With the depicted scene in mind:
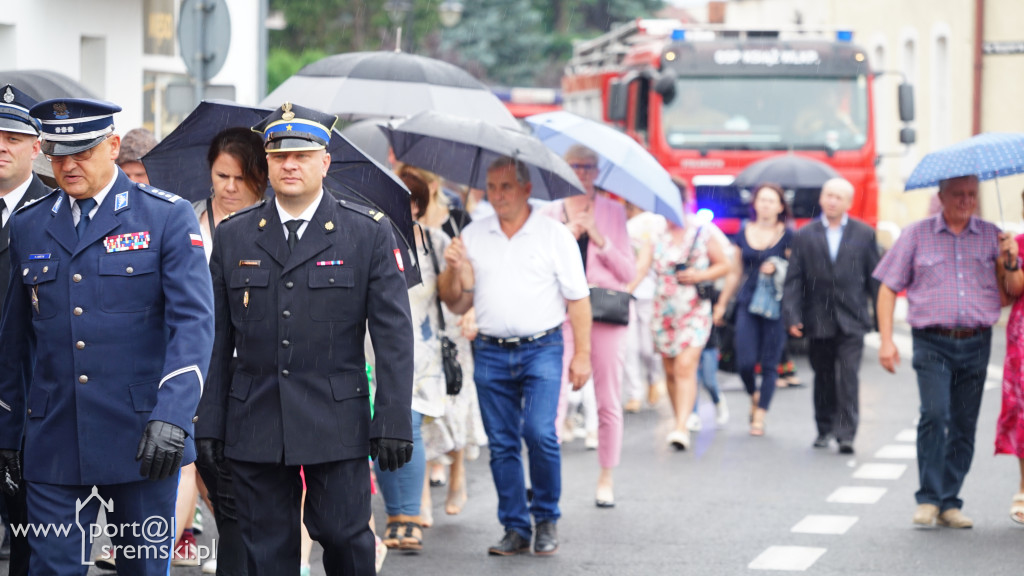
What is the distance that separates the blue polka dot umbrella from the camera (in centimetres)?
836

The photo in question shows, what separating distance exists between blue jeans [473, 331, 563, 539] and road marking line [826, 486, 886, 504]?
230 cm

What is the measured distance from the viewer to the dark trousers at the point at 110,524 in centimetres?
499

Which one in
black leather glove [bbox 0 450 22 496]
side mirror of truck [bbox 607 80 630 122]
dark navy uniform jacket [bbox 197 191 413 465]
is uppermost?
side mirror of truck [bbox 607 80 630 122]

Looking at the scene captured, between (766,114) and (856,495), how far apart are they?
31.9ft

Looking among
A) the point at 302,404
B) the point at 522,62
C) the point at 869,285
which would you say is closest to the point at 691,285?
the point at 869,285

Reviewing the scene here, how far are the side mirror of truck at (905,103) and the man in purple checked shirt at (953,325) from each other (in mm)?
10774

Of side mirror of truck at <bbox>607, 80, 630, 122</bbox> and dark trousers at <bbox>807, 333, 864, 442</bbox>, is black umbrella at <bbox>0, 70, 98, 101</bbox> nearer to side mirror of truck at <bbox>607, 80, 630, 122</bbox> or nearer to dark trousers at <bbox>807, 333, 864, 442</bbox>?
dark trousers at <bbox>807, 333, 864, 442</bbox>

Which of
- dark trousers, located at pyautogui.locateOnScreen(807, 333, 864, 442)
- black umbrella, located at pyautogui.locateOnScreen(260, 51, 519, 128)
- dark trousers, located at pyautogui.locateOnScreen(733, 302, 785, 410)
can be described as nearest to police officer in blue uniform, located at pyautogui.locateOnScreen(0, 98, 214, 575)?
black umbrella, located at pyautogui.locateOnScreen(260, 51, 519, 128)

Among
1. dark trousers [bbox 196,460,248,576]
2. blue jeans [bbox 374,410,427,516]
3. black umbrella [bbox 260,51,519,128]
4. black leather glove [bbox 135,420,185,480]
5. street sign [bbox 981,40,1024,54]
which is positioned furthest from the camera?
street sign [bbox 981,40,1024,54]

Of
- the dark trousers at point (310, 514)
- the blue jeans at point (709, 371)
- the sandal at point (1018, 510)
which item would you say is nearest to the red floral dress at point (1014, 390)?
the sandal at point (1018, 510)

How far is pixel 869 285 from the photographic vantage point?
11914 millimetres

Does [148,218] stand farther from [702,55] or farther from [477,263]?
[702,55]

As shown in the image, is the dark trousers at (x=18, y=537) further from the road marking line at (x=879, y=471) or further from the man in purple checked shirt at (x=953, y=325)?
the road marking line at (x=879, y=471)

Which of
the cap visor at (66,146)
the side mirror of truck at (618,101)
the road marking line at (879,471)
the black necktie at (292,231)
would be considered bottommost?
the road marking line at (879,471)
